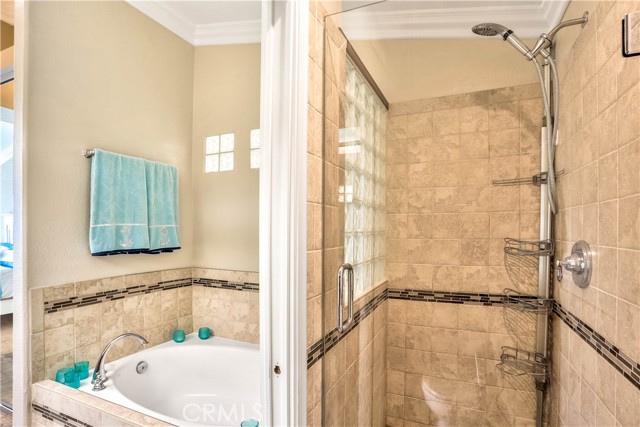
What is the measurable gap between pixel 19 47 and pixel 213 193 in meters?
1.21

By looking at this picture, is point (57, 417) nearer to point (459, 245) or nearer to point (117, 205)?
point (117, 205)

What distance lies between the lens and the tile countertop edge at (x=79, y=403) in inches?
56.8

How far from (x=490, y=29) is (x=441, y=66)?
6.7 inches

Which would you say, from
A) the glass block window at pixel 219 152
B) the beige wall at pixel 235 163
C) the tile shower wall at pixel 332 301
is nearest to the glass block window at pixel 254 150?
the beige wall at pixel 235 163

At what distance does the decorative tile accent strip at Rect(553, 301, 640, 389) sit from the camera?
899 millimetres

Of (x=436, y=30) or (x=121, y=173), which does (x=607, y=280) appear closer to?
(x=436, y=30)

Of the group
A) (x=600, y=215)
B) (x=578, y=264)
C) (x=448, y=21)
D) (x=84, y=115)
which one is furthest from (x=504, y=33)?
(x=84, y=115)

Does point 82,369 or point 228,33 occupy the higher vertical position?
→ point 228,33

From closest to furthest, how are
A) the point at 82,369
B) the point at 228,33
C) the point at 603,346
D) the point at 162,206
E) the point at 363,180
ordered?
1. the point at 603,346
2. the point at 363,180
3. the point at 82,369
4. the point at 162,206
5. the point at 228,33

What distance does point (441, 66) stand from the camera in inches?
46.3

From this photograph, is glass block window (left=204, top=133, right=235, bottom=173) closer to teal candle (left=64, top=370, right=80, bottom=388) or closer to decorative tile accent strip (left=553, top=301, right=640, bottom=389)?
teal candle (left=64, top=370, right=80, bottom=388)

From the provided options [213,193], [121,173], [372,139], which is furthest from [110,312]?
[372,139]

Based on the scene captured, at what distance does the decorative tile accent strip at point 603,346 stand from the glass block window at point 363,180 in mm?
545

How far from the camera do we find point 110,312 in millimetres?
1959
